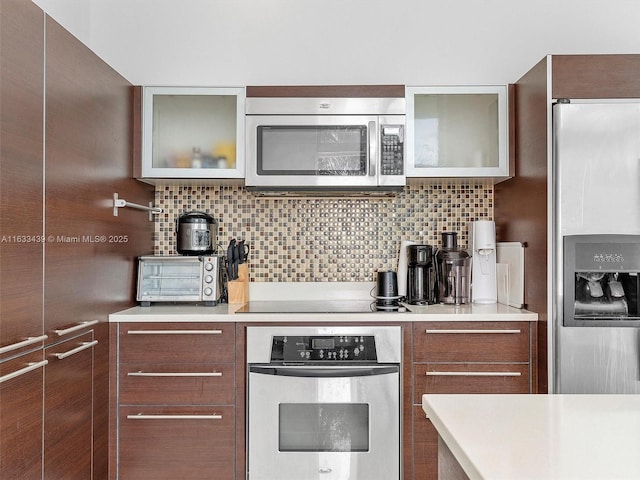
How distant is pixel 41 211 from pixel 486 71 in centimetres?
239

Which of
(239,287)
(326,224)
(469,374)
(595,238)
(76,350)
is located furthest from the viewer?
(326,224)

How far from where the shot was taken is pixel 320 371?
2279 millimetres

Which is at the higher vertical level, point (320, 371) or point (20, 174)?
point (20, 174)

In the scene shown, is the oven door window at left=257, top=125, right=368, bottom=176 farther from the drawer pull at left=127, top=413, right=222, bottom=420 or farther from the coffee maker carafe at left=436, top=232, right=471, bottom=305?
the drawer pull at left=127, top=413, right=222, bottom=420

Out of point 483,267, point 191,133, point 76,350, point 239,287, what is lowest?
point 76,350

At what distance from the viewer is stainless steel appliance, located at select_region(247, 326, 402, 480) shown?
228cm

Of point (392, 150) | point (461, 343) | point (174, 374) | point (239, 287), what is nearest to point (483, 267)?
point (461, 343)

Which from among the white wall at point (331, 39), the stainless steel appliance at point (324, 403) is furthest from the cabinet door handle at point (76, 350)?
the white wall at point (331, 39)

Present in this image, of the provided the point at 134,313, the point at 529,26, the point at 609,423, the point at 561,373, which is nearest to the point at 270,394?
the point at 134,313

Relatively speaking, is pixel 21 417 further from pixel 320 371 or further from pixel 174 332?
pixel 320 371

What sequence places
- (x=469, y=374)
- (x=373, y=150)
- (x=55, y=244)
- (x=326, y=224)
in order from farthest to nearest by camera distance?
1. (x=326, y=224)
2. (x=373, y=150)
3. (x=469, y=374)
4. (x=55, y=244)

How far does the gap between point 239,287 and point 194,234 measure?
Result: 365 mm

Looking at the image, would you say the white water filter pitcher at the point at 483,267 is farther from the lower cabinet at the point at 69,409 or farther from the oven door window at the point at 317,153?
the lower cabinet at the point at 69,409

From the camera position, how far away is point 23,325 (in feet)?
5.31
